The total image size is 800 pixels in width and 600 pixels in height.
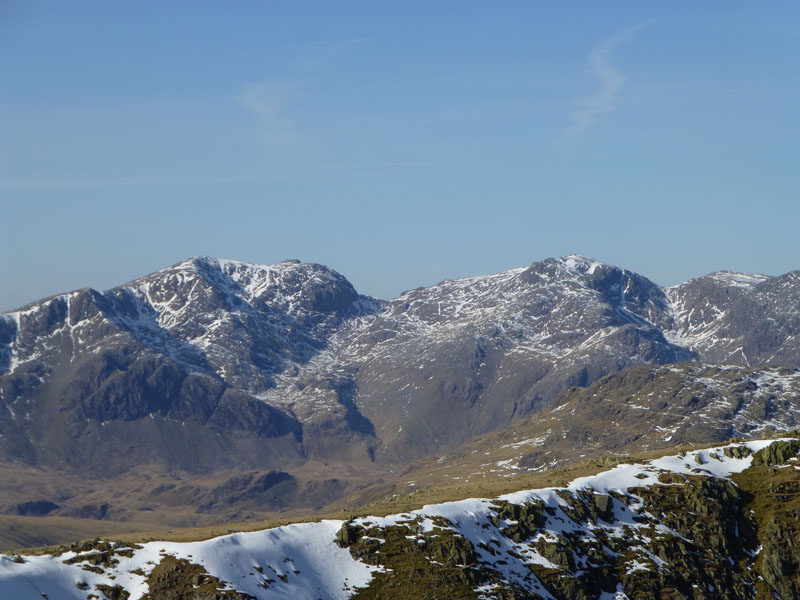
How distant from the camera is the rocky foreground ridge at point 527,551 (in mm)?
134625

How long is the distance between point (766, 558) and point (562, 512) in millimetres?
35974

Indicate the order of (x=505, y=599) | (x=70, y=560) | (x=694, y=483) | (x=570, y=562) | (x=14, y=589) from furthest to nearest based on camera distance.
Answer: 1. (x=694, y=483)
2. (x=570, y=562)
3. (x=505, y=599)
4. (x=70, y=560)
5. (x=14, y=589)

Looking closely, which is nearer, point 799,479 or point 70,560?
point 70,560

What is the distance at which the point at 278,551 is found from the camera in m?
145

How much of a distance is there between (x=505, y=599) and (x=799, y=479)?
238ft

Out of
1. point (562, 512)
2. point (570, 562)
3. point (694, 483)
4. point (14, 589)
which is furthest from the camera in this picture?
point (694, 483)

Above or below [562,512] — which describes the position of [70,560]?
above

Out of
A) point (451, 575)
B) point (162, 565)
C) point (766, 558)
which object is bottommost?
point (766, 558)

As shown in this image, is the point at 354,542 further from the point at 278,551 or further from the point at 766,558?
the point at 766,558

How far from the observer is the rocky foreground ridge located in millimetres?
134625

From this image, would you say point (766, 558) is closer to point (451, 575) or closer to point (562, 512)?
point (562, 512)

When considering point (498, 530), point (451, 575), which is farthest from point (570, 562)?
point (451, 575)

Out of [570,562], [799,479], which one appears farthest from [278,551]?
[799,479]

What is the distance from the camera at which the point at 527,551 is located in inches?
6235
